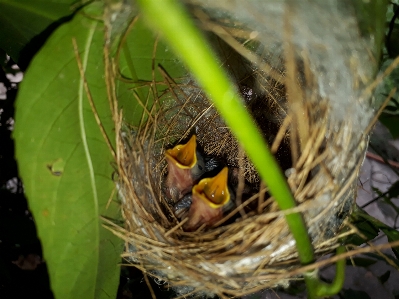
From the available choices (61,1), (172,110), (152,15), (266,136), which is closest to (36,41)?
(61,1)

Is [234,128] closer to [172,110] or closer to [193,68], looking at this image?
[193,68]

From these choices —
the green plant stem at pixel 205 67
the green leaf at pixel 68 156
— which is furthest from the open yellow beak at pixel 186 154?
the green plant stem at pixel 205 67

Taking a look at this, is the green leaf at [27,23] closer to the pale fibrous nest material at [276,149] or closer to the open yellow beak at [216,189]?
the pale fibrous nest material at [276,149]

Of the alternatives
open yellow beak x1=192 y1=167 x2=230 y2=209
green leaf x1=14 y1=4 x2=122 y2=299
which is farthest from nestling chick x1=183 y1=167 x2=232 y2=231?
green leaf x1=14 y1=4 x2=122 y2=299

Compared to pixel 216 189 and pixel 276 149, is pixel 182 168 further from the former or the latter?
pixel 276 149

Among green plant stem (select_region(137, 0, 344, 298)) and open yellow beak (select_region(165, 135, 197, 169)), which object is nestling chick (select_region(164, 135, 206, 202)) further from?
green plant stem (select_region(137, 0, 344, 298))
